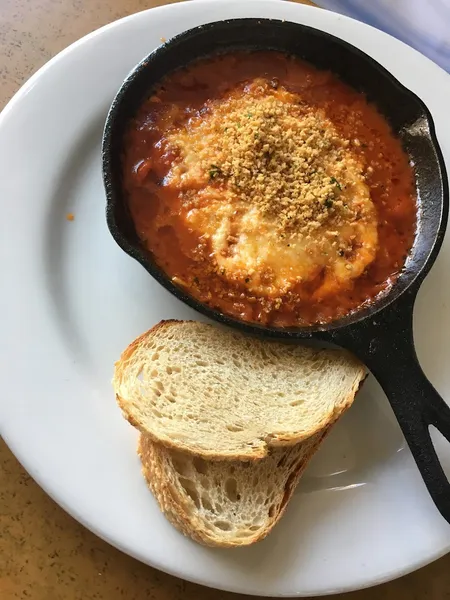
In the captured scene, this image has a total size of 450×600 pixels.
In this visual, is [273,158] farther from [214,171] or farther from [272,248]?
[272,248]

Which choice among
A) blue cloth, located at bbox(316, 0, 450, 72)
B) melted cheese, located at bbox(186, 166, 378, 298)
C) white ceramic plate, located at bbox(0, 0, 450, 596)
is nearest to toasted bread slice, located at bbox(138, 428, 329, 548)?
white ceramic plate, located at bbox(0, 0, 450, 596)

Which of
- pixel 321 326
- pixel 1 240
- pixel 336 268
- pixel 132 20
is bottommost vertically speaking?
pixel 1 240

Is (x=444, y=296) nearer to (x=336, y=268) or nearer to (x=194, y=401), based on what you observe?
(x=336, y=268)

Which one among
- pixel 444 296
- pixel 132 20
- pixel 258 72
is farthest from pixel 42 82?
pixel 444 296

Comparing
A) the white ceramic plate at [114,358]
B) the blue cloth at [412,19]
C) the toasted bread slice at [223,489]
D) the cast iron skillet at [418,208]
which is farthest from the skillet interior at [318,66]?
the blue cloth at [412,19]

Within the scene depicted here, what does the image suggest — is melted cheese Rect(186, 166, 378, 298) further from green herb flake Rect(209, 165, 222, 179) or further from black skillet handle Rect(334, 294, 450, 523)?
black skillet handle Rect(334, 294, 450, 523)

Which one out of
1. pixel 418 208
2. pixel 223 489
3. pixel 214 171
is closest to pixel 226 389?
pixel 223 489
